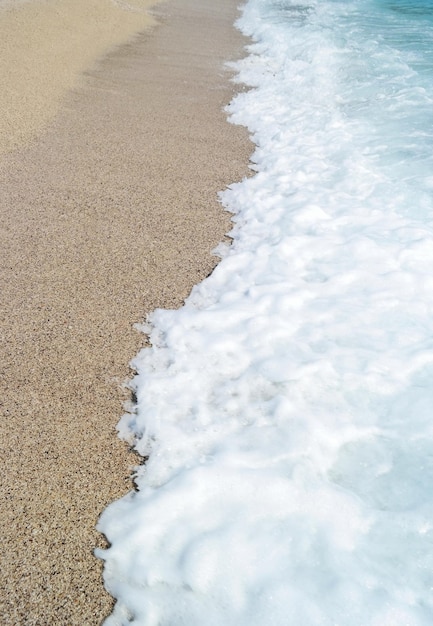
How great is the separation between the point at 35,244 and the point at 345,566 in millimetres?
2969

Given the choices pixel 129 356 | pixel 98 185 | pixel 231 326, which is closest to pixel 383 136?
pixel 98 185

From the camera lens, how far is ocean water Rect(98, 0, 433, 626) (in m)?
2.12

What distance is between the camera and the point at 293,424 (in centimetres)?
274

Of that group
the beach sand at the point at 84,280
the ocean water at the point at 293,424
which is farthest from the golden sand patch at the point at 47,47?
the ocean water at the point at 293,424

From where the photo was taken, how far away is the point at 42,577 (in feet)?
6.77

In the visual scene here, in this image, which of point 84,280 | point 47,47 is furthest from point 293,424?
point 47,47

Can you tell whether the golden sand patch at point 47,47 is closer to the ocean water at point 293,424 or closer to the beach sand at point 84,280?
the beach sand at point 84,280

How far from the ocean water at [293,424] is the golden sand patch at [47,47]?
106 inches

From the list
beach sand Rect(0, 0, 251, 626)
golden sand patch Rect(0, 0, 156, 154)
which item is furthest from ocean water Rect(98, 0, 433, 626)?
golden sand patch Rect(0, 0, 156, 154)

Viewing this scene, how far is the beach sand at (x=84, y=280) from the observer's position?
86.4 inches

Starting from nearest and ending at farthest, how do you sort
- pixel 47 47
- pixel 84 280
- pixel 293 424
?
pixel 293 424 < pixel 84 280 < pixel 47 47

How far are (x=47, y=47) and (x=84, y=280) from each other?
6492 millimetres

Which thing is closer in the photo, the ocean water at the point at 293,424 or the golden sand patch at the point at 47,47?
the ocean water at the point at 293,424

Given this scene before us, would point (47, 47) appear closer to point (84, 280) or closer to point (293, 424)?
point (84, 280)
